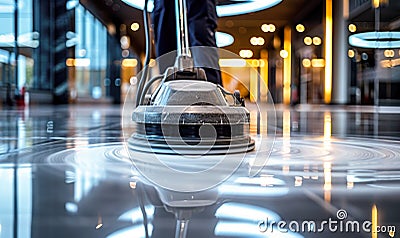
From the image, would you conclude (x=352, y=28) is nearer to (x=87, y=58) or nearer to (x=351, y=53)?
(x=351, y=53)

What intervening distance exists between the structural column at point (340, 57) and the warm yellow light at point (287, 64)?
3.10 meters

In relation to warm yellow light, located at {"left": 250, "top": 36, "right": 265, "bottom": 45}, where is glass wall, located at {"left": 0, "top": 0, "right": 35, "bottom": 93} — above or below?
below

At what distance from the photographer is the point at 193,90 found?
699 millimetres

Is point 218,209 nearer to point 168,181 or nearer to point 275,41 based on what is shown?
point 168,181

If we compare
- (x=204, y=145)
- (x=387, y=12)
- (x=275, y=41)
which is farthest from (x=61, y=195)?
(x=275, y=41)

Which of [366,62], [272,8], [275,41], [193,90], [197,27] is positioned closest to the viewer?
[193,90]

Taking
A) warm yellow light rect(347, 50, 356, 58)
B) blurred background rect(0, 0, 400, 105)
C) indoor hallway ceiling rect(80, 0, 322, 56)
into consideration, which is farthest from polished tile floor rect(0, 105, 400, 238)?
indoor hallway ceiling rect(80, 0, 322, 56)

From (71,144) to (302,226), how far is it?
70cm

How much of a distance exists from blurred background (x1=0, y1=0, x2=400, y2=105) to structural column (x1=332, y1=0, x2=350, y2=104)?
0.02 meters

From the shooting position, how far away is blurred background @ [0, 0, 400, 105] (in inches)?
220

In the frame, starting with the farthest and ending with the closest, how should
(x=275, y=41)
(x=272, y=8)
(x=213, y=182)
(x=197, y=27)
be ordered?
1. (x=275, y=41)
2. (x=272, y=8)
3. (x=197, y=27)
4. (x=213, y=182)

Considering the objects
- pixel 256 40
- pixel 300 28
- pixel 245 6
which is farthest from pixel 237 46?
pixel 256 40

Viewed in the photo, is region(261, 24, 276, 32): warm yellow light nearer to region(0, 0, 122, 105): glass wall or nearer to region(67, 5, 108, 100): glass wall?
region(0, 0, 122, 105): glass wall

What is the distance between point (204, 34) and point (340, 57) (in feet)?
24.0
